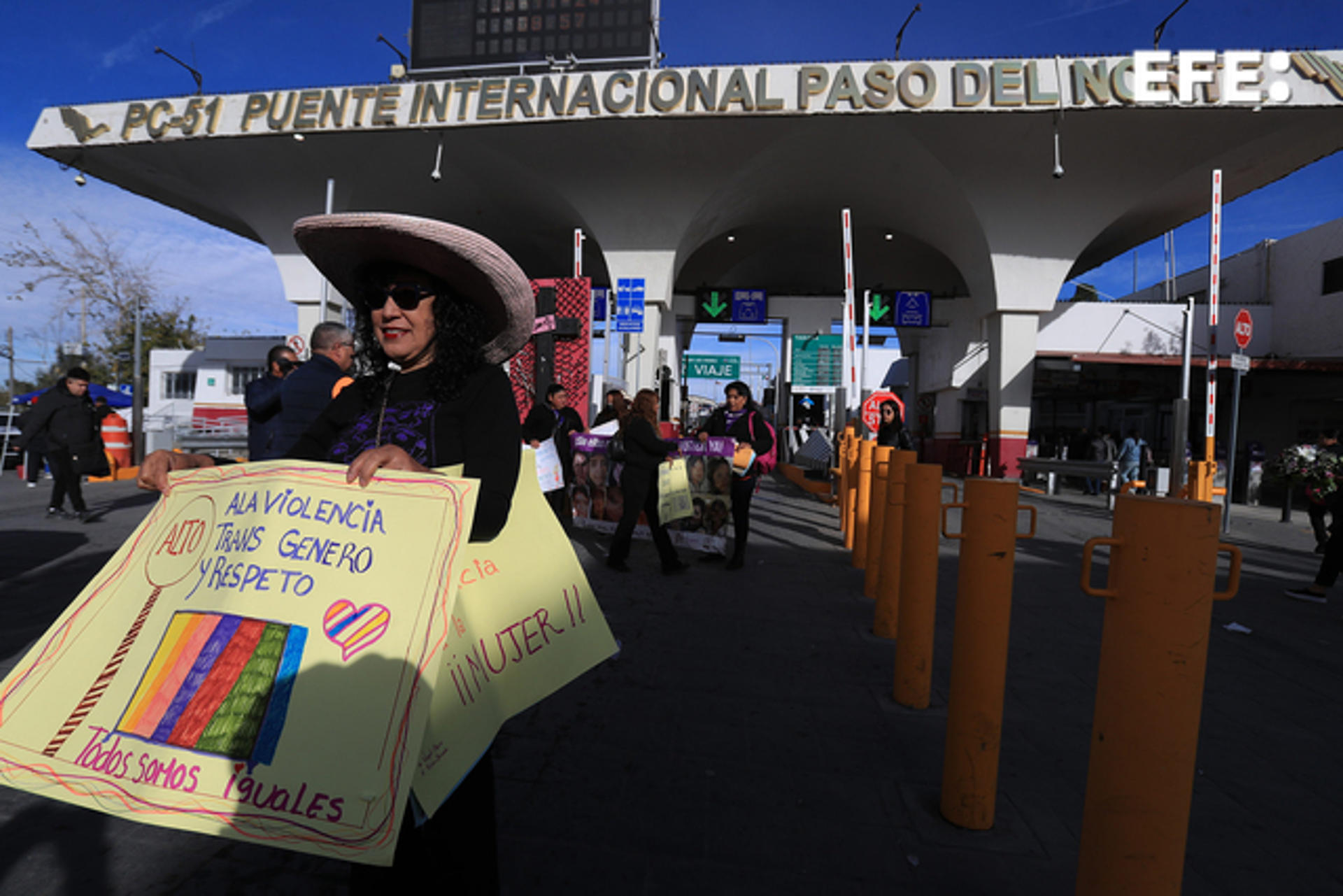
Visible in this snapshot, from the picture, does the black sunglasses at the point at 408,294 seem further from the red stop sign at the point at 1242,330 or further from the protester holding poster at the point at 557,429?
the red stop sign at the point at 1242,330

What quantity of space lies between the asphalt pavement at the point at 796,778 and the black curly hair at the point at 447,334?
106cm

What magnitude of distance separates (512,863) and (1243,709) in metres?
3.71

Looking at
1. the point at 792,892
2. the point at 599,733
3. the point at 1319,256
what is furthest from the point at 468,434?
the point at 1319,256

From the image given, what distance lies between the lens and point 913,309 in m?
18.2

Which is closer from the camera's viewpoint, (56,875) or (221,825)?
(221,825)

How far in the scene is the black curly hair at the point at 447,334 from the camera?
155 centimetres

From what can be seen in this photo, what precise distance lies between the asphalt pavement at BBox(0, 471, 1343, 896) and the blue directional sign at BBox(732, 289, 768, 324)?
15467 mm

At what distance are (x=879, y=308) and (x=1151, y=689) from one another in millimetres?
17880

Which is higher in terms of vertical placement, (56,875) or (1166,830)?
(1166,830)

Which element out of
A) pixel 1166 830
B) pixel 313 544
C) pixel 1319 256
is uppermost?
pixel 1319 256

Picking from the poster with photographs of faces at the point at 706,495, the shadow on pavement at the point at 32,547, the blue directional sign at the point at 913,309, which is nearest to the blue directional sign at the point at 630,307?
the poster with photographs of faces at the point at 706,495

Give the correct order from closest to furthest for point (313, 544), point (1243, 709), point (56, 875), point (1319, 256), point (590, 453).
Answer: point (313, 544)
point (56, 875)
point (1243, 709)
point (590, 453)
point (1319, 256)

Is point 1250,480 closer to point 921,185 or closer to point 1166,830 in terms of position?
point 921,185

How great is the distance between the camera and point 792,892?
185 centimetres
